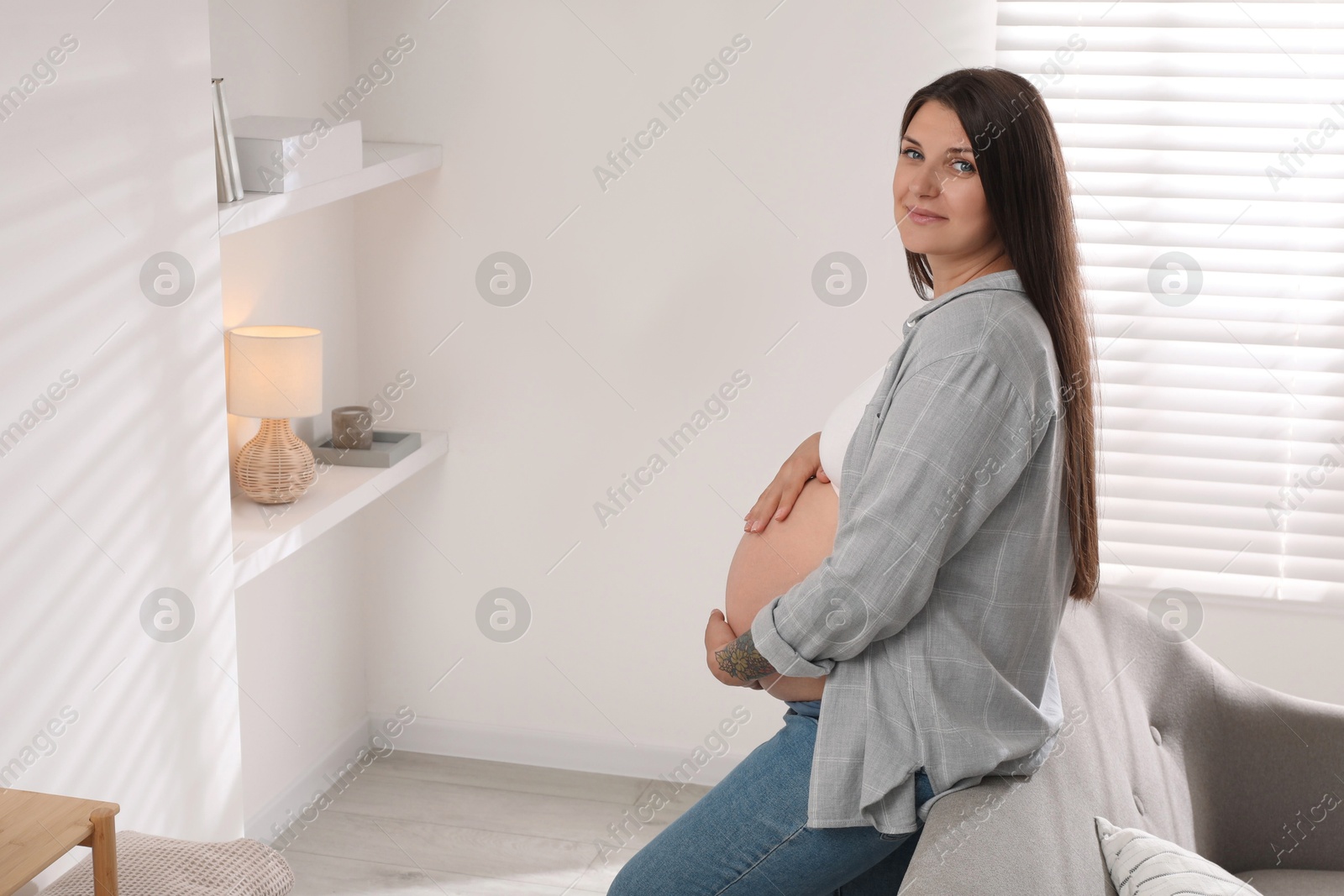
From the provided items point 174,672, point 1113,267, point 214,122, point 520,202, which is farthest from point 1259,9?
point 174,672

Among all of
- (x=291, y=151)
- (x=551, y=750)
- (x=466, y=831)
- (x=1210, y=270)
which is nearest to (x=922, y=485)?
(x=291, y=151)

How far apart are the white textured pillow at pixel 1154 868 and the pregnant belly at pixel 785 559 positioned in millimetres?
424

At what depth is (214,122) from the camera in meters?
2.29

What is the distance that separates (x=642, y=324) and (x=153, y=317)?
133 centimetres

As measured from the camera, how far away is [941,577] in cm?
144

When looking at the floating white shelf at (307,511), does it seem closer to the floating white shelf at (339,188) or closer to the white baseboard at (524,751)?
the floating white shelf at (339,188)

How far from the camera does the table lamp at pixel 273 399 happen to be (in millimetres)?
2533

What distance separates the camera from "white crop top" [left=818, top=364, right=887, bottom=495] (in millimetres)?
1553

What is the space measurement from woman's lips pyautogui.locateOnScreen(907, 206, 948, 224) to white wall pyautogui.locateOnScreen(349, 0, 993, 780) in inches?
56.3

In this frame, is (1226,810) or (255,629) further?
(255,629)

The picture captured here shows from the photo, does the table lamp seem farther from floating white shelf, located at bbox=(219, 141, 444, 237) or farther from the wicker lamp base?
floating white shelf, located at bbox=(219, 141, 444, 237)

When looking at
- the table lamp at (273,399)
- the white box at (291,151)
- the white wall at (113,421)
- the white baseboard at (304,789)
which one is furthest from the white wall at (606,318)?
the white wall at (113,421)

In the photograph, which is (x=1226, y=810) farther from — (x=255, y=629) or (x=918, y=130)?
(x=255, y=629)

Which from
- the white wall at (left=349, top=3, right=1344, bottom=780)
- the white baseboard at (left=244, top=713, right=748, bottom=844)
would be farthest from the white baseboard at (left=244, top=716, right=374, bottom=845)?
the white wall at (left=349, top=3, right=1344, bottom=780)
